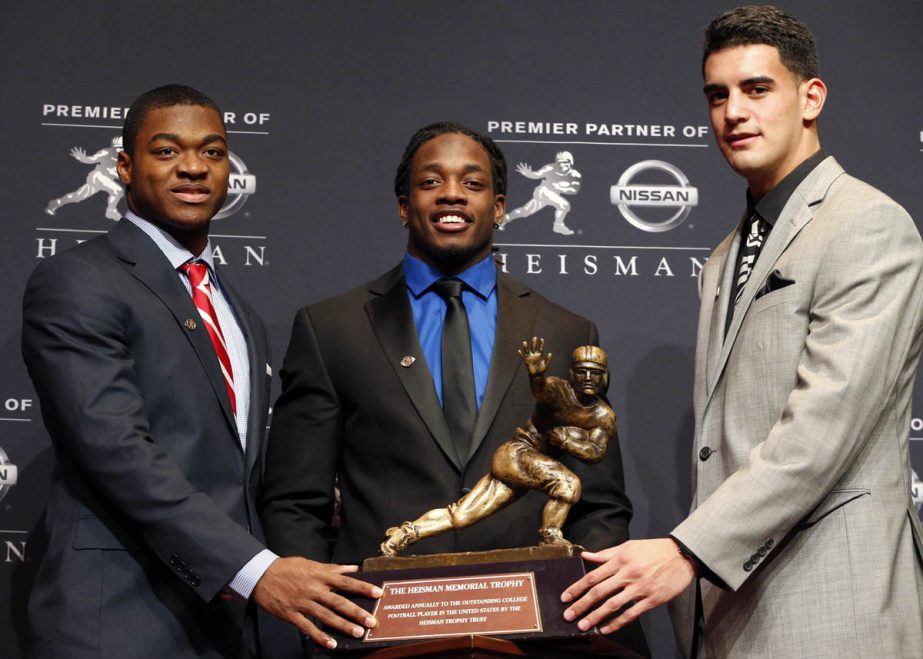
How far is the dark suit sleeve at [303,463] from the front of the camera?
2.58m

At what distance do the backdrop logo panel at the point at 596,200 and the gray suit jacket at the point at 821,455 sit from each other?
120 centimetres

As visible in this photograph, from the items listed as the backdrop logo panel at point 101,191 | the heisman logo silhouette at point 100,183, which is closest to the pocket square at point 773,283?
the backdrop logo panel at point 101,191

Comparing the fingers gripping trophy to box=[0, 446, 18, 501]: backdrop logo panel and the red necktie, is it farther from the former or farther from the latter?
box=[0, 446, 18, 501]: backdrop logo panel

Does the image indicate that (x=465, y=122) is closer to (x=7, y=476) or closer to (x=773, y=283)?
(x=773, y=283)

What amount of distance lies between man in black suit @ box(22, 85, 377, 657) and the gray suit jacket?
0.72m

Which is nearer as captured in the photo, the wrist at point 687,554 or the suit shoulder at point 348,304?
the wrist at point 687,554

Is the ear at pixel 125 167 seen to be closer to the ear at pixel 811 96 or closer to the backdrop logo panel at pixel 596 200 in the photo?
the backdrop logo panel at pixel 596 200

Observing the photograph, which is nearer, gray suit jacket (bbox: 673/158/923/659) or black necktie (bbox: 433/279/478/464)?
gray suit jacket (bbox: 673/158/923/659)

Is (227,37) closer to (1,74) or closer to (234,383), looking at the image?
(1,74)

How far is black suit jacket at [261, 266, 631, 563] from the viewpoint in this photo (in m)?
2.54

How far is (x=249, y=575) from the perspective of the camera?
7.42 feet

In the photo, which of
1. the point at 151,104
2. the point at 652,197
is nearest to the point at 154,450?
the point at 151,104

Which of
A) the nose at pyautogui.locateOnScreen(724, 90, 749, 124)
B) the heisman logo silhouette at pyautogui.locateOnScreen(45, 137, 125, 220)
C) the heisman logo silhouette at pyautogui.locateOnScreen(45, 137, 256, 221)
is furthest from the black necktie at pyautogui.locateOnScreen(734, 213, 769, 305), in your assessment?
the heisman logo silhouette at pyautogui.locateOnScreen(45, 137, 125, 220)

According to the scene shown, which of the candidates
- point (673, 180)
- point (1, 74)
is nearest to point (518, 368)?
point (673, 180)
